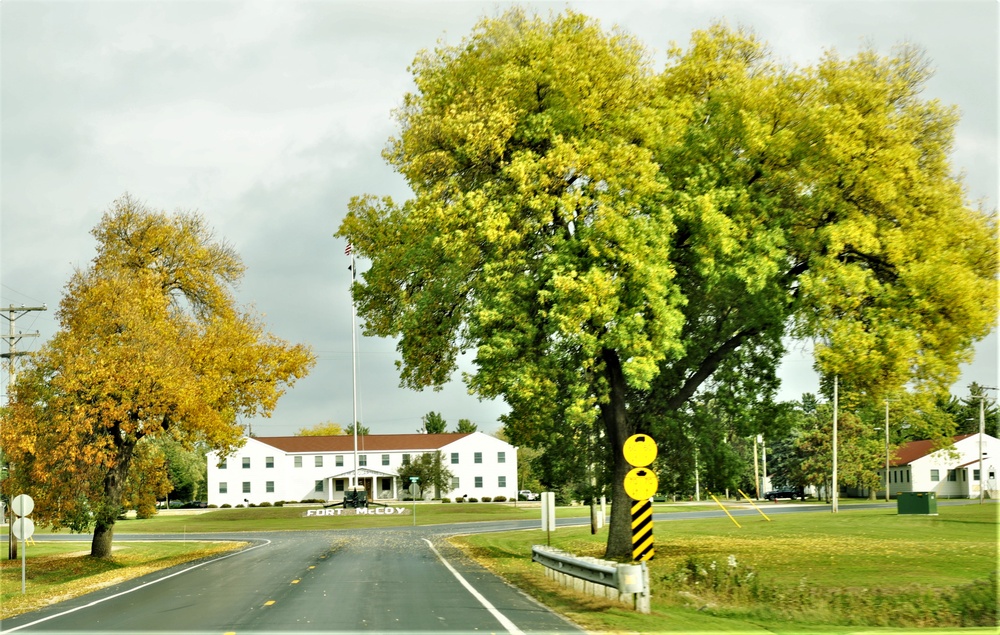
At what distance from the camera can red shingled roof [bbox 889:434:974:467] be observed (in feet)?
320

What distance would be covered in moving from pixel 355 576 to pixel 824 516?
39625 millimetres

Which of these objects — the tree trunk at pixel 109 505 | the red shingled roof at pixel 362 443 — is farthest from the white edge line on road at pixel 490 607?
the red shingled roof at pixel 362 443

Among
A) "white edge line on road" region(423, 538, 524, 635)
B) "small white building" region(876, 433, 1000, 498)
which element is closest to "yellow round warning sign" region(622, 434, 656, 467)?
"white edge line on road" region(423, 538, 524, 635)

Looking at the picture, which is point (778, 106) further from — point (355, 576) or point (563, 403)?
point (355, 576)

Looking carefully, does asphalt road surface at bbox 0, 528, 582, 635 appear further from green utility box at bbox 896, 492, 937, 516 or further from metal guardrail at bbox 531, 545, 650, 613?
green utility box at bbox 896, 492, 937, 516

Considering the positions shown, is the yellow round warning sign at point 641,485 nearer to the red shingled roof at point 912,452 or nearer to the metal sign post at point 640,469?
the metal sign post at point 640,469

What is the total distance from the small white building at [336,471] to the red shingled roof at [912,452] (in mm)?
40260

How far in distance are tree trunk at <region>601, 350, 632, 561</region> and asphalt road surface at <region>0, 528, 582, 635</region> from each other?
3683mm

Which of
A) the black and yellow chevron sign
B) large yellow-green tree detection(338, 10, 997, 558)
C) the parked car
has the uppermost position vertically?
large yellow-green tree detection(338, 10, 997, 558)

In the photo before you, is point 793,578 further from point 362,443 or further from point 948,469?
point 362,443

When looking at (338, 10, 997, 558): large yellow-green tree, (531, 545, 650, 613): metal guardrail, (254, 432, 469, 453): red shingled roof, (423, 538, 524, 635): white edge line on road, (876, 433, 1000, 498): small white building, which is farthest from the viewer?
(254, 432, 469, 453): red shingled roof

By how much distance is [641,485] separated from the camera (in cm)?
1703

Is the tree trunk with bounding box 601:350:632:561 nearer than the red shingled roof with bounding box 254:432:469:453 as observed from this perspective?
Yes

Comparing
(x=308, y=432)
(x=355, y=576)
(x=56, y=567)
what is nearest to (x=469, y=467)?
(x=308, y=432)
